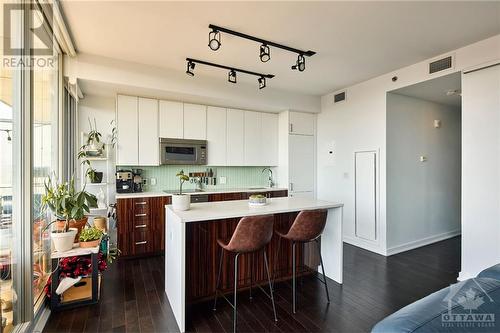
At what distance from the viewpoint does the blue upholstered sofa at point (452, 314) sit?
34.6 inches

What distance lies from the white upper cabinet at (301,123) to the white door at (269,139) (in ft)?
1.28

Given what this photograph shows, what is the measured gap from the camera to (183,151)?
425cm

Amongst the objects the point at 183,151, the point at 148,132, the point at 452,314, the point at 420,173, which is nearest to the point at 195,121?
the point at 183,151

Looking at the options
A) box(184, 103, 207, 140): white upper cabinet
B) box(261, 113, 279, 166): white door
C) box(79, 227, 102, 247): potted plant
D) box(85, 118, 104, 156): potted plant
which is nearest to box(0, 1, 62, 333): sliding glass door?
box(79, 227, 102, 247): potted plant

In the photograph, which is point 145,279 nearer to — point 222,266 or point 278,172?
point 222,266

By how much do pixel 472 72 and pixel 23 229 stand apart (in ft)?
15.2

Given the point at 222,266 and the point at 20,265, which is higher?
the point at 20,265

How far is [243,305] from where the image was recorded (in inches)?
94.7

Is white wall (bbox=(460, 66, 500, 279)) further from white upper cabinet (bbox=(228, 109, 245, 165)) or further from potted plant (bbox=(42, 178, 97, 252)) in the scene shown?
potted plant (bbox=(42, 178, 97, 252))

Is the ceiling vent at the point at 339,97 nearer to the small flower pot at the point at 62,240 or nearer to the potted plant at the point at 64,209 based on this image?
the potted plant at the point at 64,209

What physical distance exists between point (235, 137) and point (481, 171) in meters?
3.50

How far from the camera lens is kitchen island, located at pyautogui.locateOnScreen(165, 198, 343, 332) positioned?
6.84 ft

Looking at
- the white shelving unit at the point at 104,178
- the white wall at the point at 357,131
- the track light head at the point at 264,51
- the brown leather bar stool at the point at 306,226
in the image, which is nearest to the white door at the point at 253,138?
the white wall at the point at 357,131

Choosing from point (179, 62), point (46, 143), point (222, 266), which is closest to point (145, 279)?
point (222, 266)
